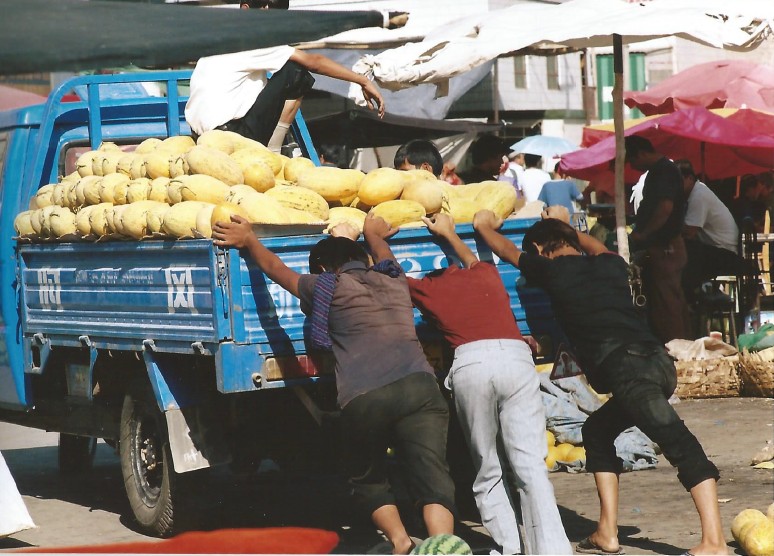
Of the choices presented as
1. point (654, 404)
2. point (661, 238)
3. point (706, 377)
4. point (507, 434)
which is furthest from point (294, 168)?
point (706, 377)

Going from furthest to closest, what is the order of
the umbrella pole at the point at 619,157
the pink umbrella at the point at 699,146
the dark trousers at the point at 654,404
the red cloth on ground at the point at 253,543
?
the pink umbrella at the point at 699,146, the umbrella pole at the point at 619,157, the dark trousers at the point at 654,404, the red cloth on ground at the point at 253,543

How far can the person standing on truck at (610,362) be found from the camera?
612cm

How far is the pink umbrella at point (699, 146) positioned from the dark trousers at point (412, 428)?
9.65 meters

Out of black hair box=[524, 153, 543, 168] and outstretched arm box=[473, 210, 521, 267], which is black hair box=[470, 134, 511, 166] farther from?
black hair box=[524, 153, 543, 168]

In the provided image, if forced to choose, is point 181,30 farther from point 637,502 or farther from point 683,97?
point 683,97

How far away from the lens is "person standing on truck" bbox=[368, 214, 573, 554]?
6.05 meters

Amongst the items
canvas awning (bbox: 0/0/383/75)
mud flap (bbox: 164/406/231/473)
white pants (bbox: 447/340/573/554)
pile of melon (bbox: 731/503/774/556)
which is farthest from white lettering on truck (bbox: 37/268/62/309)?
pile of melon (bbox: 731/503/774/556)

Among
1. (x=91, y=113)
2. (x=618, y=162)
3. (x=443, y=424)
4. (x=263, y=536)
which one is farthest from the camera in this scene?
(x=618, y=162)

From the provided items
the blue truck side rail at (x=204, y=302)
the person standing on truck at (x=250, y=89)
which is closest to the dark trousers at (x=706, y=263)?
the person standing on truck at (x=250, y=89)

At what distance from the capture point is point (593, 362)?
21.0ft

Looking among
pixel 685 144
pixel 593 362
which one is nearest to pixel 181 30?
pixel 593 362

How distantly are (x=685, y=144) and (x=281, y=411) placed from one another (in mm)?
10378

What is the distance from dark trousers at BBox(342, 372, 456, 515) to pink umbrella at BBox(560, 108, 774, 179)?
9650 mm

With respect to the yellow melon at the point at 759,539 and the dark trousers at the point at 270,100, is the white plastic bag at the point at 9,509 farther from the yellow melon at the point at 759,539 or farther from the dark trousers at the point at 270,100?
the yellow melon at the point at 759,539
